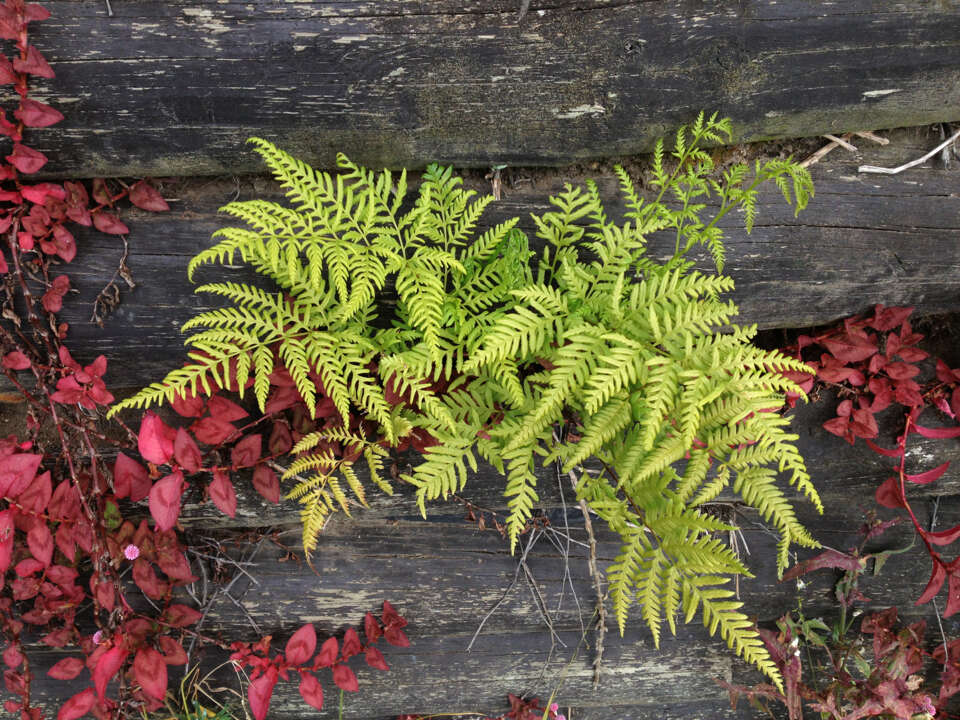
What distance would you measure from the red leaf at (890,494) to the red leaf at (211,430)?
2.77 m

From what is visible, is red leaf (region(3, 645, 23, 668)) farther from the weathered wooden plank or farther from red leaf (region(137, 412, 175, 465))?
the weathered wooden plank

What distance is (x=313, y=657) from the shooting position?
306 cm

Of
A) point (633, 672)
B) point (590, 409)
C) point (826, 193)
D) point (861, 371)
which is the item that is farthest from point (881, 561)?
point (590, 409)

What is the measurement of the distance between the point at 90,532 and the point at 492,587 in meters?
1.76

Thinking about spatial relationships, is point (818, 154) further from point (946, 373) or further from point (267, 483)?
point (267, 483)

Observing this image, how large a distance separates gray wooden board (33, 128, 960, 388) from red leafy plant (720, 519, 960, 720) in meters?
1.16

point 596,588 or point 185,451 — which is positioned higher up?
point 185,451

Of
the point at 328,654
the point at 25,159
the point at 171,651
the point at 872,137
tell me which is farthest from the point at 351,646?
the point at 872,137

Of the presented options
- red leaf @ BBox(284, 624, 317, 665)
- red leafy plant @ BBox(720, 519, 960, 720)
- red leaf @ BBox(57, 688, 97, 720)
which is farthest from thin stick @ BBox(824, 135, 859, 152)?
red leaf @ BBox(57, 688, 97, 720)

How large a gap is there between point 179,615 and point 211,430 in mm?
979

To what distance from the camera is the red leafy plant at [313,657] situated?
269 cm

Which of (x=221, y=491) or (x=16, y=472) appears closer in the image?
(x=16, y=472)

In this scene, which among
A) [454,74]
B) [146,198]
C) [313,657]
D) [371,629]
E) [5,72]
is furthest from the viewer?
[313,657]

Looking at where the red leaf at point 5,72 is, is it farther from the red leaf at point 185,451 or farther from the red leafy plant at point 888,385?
the red leafy plant at point 888,385
